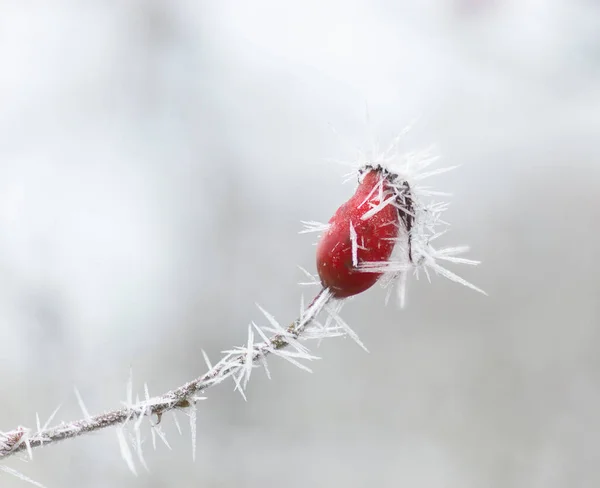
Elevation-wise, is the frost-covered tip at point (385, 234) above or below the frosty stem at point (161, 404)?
above

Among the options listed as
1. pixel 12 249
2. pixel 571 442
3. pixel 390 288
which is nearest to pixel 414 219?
pixel 390 288

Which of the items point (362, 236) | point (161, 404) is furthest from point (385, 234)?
point (161, 404)

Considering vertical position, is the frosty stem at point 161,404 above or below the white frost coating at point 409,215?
below

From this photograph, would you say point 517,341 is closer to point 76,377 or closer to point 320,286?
point 76,377

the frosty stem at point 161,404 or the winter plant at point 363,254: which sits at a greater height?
the winter plant at point 363,254

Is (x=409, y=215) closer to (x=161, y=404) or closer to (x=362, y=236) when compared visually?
(x=362, y=236)
